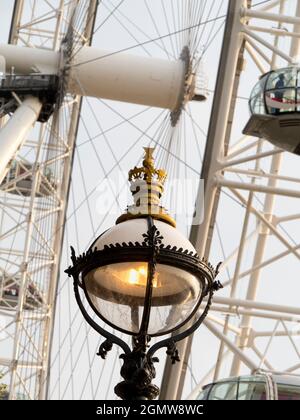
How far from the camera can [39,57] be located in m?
25.6

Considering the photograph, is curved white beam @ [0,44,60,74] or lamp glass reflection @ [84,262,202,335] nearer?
lamp glass reflection @ [84,262,202,335]

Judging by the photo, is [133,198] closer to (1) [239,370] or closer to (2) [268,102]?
(2) [268,102]

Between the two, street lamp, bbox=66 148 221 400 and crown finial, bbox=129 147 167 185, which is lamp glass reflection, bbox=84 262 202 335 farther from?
crown finial, bbox=129 147 167 185

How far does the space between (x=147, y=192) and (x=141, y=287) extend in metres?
0.73

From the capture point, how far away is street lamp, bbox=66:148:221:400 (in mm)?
6227

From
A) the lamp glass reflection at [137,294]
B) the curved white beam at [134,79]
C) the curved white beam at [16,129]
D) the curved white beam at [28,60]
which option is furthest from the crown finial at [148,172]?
the curved white beam at [28,60]

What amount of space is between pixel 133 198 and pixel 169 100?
54.3 ft

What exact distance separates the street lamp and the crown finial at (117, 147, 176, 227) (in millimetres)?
133

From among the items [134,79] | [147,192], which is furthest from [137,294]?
[134,79]

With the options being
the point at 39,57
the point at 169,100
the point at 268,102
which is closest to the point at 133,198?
the point at 268,102

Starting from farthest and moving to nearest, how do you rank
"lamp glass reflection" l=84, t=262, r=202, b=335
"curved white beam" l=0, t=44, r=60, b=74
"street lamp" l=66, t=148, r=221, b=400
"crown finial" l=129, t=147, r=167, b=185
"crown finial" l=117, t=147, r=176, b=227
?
"curved white beam" l=0, t=44, r=60, b=74, "crown finial" l=129, t=147, r=167, b=185, "crown finial" l=117, t=147, r=176, b=227, "lamp glass reflection" l=84, t=262, r=202, b=335, "street lamp" l=66, t=148, r=221, b=400

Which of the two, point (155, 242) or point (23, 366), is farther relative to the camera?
point (23, 366)

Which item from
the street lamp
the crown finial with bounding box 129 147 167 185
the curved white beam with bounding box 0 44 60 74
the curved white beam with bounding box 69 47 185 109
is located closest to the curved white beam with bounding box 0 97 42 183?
the curved white beam with bounding box 0 44 60 74
